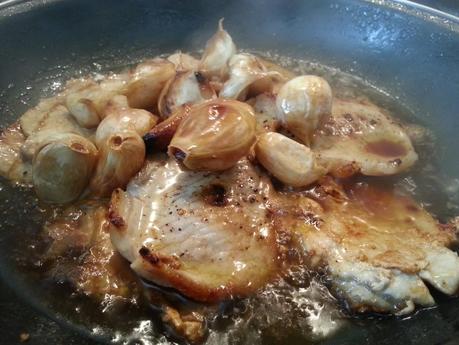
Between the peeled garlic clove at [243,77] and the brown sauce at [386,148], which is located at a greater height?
the peeled garlic clove at [243,77]

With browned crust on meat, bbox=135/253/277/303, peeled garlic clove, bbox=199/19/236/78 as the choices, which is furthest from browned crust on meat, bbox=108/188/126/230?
peeled garlic clove, bbox=199/19/236/78

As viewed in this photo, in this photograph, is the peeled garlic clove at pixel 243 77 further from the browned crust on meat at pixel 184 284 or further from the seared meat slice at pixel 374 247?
the browned crust on meat at pixel 184 284

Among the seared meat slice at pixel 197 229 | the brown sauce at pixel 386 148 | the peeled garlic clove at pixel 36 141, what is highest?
the peeled garlic clove at pixel 36 141

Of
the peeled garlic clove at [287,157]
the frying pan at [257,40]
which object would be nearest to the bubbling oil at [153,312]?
the frying pan at [257,40]

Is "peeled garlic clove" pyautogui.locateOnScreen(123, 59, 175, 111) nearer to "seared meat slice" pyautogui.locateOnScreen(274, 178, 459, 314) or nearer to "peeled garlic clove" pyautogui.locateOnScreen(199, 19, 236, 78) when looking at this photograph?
"peeled garlic clove" pyautogui.locateOnScreen(199, 19, 236, 78)

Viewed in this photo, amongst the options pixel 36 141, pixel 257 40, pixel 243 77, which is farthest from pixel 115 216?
pixel 257 40

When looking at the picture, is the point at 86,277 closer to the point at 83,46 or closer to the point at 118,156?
the point at 118,156

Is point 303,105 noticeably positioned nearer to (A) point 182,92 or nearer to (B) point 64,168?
(A) point 182,92
